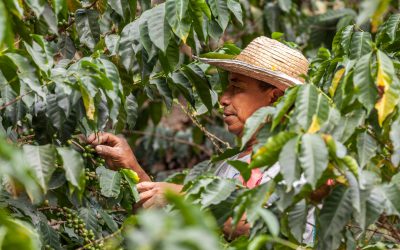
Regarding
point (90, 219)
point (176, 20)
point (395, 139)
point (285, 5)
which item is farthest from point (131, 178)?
point (285, 5)

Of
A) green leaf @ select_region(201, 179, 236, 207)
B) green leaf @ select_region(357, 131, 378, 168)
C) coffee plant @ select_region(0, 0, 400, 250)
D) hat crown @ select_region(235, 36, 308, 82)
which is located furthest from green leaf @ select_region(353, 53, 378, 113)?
hat crown @ select_region(235, 36, 308, 82)

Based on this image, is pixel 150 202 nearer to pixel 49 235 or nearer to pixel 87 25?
pixel 49 235

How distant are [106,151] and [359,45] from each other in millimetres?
920

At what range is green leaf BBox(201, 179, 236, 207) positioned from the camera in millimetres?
2297

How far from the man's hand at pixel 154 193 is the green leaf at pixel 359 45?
0.70 meters

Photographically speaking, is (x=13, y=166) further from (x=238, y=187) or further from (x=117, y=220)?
(x=117, y=220)

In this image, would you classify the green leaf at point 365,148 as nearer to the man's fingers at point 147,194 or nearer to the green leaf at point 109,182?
the man's fingers at point 147,194

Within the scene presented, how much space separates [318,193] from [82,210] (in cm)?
102

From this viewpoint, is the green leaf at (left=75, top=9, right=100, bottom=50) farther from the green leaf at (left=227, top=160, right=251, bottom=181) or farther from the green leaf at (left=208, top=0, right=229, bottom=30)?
the green leaf at (left=227, top=160, right=251, bottom=181)

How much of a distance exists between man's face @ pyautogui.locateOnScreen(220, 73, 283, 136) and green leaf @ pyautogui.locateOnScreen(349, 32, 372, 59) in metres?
0.36

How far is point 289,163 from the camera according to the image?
6.82 feet

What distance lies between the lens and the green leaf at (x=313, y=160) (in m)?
2.07

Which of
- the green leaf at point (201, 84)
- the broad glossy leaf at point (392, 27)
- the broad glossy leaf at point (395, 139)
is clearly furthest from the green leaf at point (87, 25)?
the broad glossy leaf at point (395, 139)

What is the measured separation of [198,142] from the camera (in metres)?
5.96
